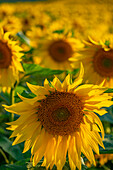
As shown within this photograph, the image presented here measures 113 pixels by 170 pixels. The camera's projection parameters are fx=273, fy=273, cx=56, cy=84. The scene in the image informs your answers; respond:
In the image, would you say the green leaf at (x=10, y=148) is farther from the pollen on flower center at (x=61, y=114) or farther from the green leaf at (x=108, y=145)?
the green leaf at (x=108, y=145)

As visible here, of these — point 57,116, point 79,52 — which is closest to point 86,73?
point 79,52

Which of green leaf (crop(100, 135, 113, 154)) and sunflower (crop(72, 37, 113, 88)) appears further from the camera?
sunflower (crop(72, 37, 113, 88))

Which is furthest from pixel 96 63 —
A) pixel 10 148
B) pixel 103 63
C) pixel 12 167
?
pixel 12 167

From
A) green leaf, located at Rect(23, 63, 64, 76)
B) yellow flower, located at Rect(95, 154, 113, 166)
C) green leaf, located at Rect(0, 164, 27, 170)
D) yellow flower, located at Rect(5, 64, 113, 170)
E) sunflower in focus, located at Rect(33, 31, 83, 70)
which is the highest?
sunflower in focus, located at Rect(33, 31, 83, 70)

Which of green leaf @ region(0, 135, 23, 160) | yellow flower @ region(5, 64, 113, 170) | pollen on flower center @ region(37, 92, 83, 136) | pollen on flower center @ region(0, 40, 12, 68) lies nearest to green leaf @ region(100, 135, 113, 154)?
yellow flower @ region(5, 64, 113, 170)

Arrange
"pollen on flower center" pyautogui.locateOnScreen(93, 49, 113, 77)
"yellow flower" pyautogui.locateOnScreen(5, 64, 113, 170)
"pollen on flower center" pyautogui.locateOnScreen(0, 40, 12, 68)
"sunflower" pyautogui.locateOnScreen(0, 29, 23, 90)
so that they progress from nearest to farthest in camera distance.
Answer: "yellow flower" pyautogui.locateOnScreen(5, 64, 113, 170)
"sunflower" pyautogui.locateOnScreen(0, 29, 23, 90)
"pollen on flower center" pyautogui.locateOnScreen(0, 40, 12, 68)
"pollen on flower center" pyautogui.locateOnScreen(93, 49, 113, 77)

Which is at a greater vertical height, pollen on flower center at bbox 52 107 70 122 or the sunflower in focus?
the sunflower in focus

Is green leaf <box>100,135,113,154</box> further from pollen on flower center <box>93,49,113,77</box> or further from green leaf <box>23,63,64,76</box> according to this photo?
pollen on flower center <box>93,49,113,77</box>
